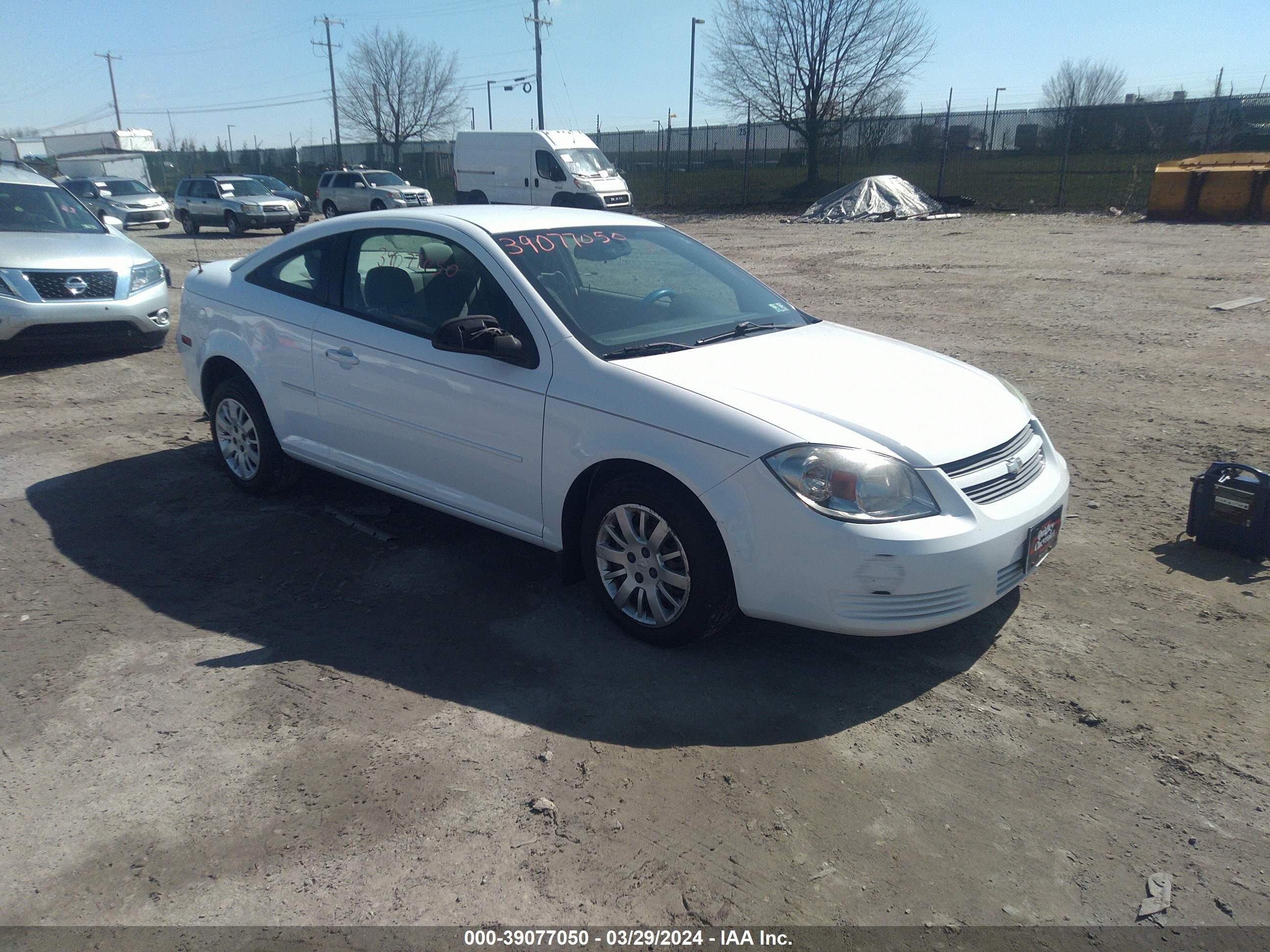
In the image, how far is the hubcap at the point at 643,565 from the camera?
370 cm

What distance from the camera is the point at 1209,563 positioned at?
4.62 metres

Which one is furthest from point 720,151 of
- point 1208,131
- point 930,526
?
point 930,526

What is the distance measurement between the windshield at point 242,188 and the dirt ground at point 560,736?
23999 millimetres

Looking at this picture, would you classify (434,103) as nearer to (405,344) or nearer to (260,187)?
(260,187)

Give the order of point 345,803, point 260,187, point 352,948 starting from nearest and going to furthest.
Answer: point 352,948
point 345,803
point 260,187

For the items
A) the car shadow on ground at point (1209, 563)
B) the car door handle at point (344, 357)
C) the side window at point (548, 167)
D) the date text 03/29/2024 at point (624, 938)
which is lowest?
the date text 03/29/2024 at point (624, 938)

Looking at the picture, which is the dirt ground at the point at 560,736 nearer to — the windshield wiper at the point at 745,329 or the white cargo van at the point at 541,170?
the windshield wiper at the point at 745,329

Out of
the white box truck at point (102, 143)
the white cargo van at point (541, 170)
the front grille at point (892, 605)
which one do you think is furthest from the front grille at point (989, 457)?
the white box truck at point (102, 143)

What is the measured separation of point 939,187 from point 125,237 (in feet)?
87.7

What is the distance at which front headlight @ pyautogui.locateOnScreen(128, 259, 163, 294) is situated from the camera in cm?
948

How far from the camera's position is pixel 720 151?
41.2m

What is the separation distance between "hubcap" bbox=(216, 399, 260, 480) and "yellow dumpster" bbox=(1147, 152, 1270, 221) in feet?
74.9

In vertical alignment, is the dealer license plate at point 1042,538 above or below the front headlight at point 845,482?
below

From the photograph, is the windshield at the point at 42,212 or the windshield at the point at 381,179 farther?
the windshield at the point at 381,179
